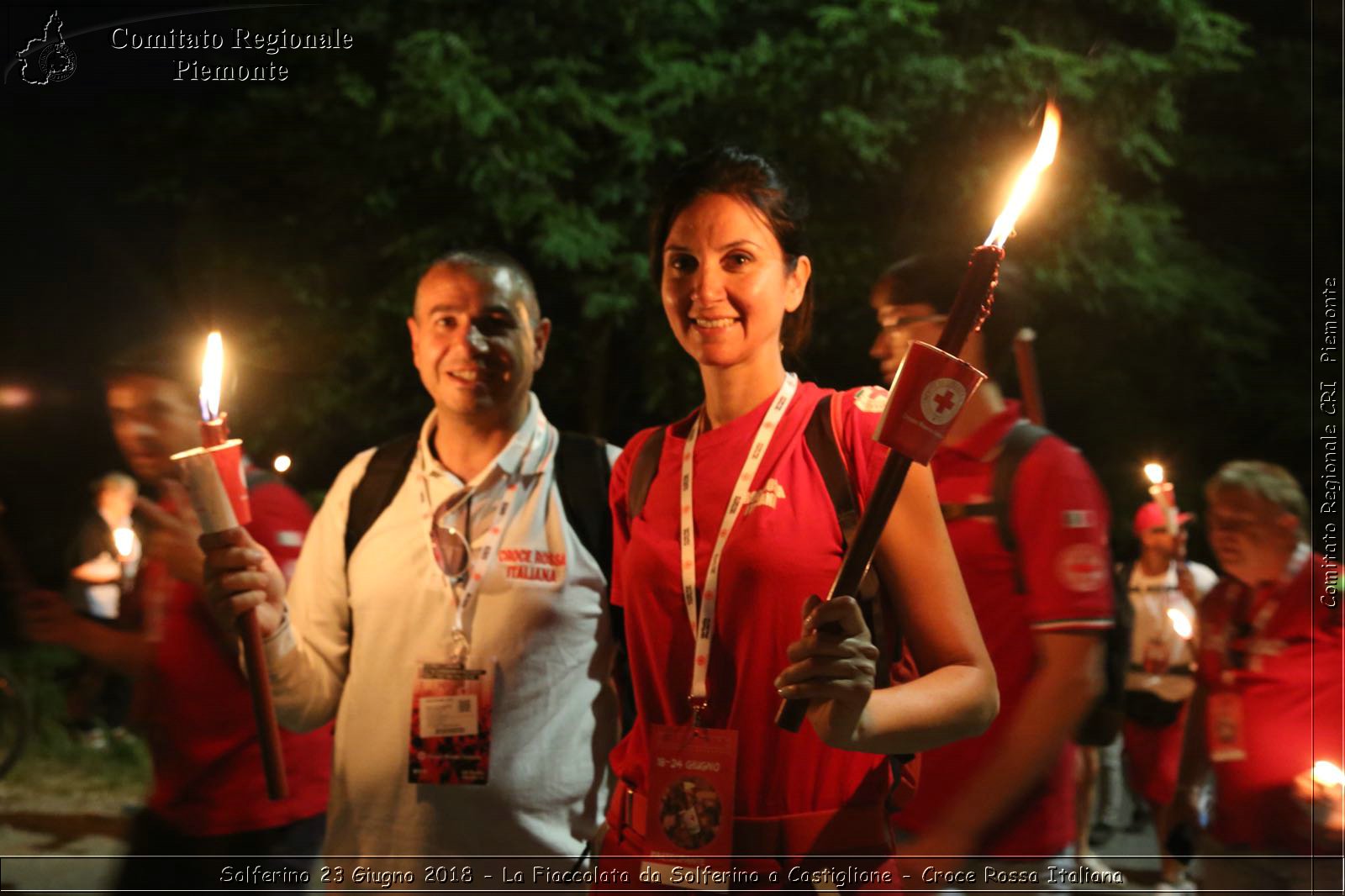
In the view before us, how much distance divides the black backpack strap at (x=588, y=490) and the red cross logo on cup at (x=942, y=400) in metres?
1.45

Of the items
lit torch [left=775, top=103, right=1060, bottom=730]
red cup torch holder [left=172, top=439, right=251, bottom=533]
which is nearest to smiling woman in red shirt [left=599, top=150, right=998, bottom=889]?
lit torch [left=775, top=103, right=1060, bottom=730]

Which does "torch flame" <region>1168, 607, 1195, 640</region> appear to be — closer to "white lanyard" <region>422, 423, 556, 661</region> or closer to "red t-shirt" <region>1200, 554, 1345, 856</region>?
"red t-shirt" <region>1200, 554, 1345, 856</region>

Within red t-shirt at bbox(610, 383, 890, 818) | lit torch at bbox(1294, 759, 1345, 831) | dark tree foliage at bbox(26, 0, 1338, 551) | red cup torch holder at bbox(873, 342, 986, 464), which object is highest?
dark tree foliage at bbox(26, 0, 1338, 551)

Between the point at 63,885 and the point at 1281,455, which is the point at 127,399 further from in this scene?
the point at 1281,455

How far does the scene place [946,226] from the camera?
34.7 feet

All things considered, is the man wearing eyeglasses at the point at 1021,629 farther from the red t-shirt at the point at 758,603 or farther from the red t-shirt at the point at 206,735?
the red t-shirt at the point at 206,735

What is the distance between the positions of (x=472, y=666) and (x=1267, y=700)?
2.89 m

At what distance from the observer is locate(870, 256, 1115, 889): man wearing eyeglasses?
2.88m

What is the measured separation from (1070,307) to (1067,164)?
1999mm

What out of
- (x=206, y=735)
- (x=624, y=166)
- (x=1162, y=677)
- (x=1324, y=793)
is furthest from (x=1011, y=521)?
(x=624, y=166)

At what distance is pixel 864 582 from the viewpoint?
206 cm

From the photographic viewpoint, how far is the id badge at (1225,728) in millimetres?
4148

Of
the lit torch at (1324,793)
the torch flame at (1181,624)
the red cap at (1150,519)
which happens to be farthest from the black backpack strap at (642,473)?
the red cap at (1150,519)

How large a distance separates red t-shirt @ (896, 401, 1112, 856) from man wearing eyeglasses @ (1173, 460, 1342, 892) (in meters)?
1.25
